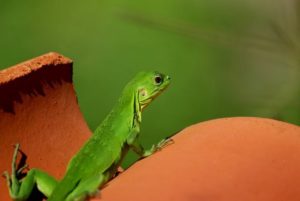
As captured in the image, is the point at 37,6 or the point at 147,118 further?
the point at 147,118

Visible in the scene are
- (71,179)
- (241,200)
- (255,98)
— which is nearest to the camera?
(241,200)

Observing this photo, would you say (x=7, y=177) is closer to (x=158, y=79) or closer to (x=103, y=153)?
(x=103, y=153)

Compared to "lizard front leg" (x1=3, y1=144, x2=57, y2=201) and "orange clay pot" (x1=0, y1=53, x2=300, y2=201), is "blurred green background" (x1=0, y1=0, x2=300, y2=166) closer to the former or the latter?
"orange clay pot" (x1=0, y1=53, x2=300, y2=201)

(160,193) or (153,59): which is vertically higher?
(153,59)

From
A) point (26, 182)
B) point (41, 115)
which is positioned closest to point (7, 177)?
point (26, 182)

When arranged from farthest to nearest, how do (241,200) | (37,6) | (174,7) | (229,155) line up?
(174,7), (37,6), (229,155), (241,200)

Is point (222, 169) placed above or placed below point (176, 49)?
below

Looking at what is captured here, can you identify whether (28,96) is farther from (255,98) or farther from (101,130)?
(255,98)

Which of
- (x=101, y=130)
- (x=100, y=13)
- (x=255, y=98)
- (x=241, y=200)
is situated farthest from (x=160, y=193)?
(x=255, y=98)
